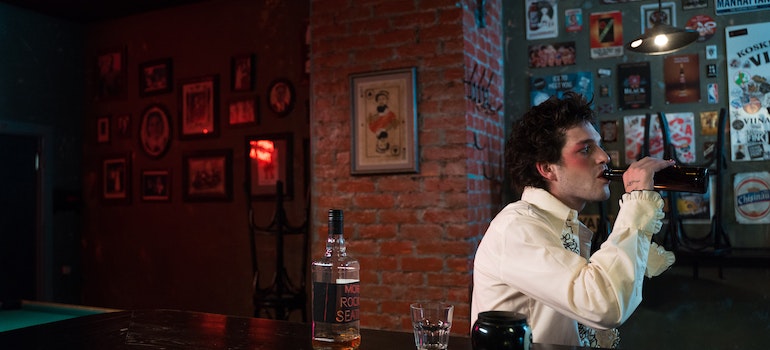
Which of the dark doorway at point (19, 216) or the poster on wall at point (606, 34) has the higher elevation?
the poster on wall at point (606, 34)

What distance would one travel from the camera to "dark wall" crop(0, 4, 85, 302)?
5387mm

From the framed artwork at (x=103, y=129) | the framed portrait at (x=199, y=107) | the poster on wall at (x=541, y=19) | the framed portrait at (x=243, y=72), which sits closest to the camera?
the poster on wall at (x=541, y=19)

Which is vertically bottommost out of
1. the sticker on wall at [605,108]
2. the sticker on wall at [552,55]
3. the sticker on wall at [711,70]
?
the sticker on wall at [605,108]

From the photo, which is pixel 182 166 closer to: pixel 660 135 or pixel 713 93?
pixel 660 135

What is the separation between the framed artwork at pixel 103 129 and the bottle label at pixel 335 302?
16.4 feet

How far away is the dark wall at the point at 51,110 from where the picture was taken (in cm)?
539

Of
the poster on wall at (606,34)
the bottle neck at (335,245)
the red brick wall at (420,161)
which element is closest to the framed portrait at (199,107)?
the red brick wall at (420,161)

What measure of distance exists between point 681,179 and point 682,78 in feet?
→ 6.32

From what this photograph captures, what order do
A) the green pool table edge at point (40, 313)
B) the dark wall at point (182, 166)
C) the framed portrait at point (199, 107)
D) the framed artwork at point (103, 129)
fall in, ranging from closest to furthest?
the green pool table edge at point (40, 313), the dark wall at point (182, 166), the framed portrait at point (199, 107), the framed artwork at point (103, 129)

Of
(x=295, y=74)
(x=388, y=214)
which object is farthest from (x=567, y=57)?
(x=295, y=74)

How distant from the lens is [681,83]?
3379 mm

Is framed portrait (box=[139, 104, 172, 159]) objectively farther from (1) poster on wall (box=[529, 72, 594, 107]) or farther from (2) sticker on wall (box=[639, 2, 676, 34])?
(2) sticker on wall (box=[639, 2, 676, 34])

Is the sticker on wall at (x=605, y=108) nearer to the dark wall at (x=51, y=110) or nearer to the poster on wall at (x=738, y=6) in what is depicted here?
the poster on wall at (x=738, y=6)

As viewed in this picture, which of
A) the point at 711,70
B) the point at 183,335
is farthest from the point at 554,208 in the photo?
the point at 711,70
